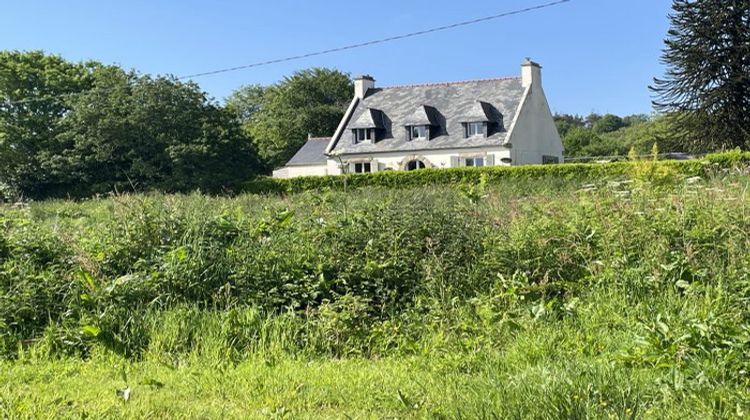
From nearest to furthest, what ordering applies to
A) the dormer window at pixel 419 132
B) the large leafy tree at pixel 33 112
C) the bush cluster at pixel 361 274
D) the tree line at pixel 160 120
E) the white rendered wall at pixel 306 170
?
the bush cluster at pixel 361 274, the tree line at pixel 160 120, the large leafy tree at pixel 33 112, the dormer window at pixel 419 132, the white rendered wall at pixel 306 170

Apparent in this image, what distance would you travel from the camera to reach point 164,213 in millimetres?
6484

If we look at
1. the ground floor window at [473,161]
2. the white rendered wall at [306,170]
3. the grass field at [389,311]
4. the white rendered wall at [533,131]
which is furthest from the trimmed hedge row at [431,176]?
the grass field at [389,311]

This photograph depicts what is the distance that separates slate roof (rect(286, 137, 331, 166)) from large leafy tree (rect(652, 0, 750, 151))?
24.3 meters

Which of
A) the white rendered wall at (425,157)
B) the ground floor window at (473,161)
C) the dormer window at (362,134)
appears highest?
the dormer window at (362,134)

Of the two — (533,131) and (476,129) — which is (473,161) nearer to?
(476,129)

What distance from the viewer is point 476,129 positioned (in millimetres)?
37969

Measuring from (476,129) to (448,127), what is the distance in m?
2.10

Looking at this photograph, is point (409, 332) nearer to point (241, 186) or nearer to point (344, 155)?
point (241, 186)

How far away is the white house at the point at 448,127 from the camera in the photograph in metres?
37.5

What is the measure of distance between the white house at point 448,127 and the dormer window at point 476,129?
0.06 meters

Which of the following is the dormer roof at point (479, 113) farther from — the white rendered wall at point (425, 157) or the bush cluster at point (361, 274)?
the bush cluster at point (361, 274)

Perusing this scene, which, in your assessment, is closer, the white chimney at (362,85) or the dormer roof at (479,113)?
the dormer roof at (479,113)

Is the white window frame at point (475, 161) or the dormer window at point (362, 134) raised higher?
the dormer window at point (362, 134)

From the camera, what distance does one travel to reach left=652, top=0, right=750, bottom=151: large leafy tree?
3088 cm
